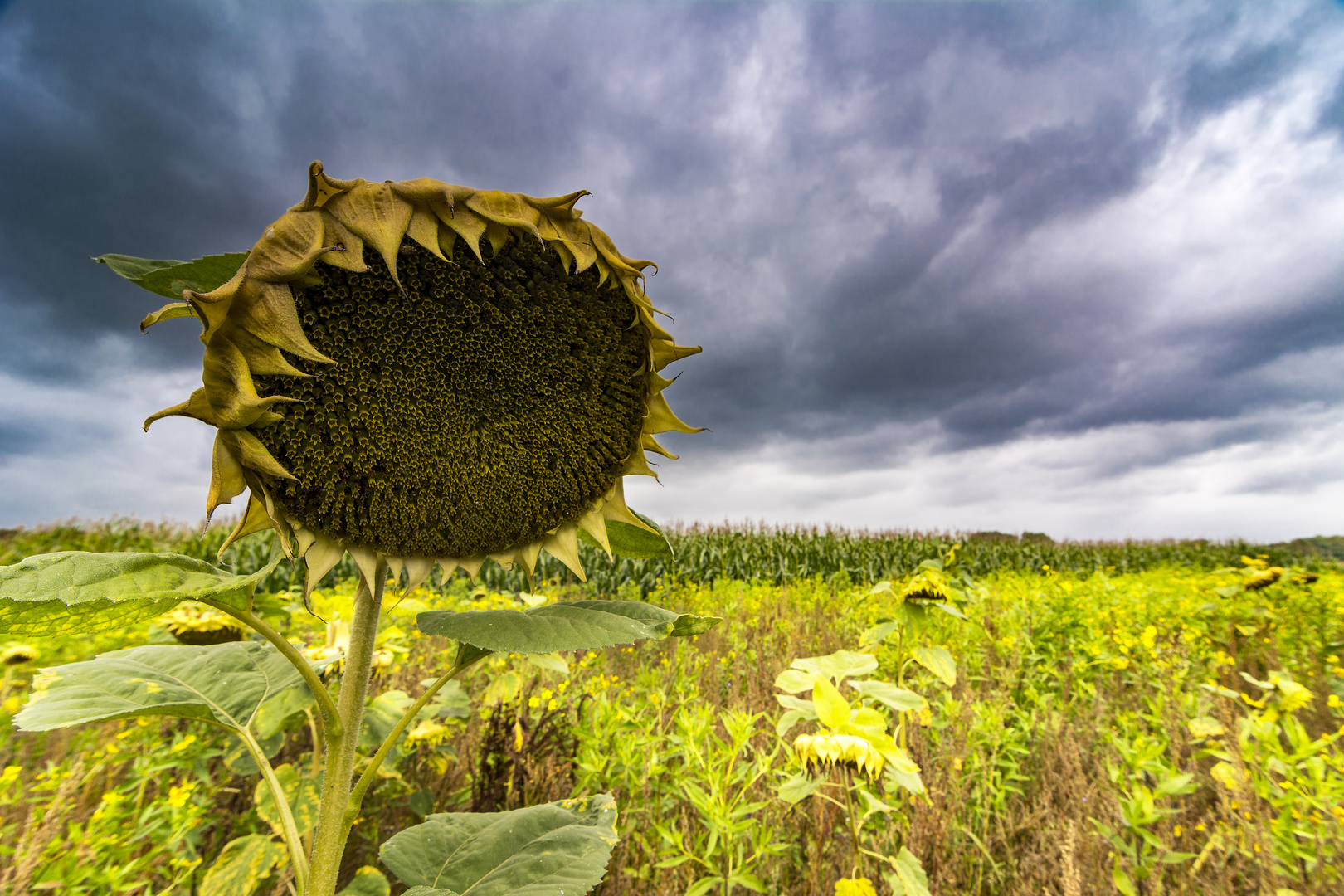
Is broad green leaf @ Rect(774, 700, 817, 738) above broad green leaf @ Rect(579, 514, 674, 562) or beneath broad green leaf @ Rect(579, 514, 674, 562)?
beneath

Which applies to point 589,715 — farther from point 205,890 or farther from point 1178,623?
point 1178,623

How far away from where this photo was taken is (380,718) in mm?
2006

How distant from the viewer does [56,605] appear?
777mm

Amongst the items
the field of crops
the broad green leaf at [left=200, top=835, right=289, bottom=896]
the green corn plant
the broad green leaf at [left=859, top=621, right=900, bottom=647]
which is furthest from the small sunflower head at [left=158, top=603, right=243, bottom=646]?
the broad green leaf at [left=859, top=621, right=900, bottom=647]

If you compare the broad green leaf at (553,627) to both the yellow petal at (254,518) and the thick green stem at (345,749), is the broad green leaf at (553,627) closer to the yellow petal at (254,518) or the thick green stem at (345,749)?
the thick green stem at (345,749)

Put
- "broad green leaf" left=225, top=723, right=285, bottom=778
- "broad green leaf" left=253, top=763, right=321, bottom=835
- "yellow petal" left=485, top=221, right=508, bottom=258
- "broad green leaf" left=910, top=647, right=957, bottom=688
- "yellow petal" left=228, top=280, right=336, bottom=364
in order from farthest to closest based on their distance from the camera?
"broad green leaf" left=910, top=647, right=957, bottom=688, "broad green leaf" left=225, top=723, right=285, bottom=778, "broad green leaf" left=253, top=763, right=321, bottom=835, "yellow petal" left=485, top=221, right=508, bottom=258, "yellow petal" left=228, top=280, right=336, bottom=364

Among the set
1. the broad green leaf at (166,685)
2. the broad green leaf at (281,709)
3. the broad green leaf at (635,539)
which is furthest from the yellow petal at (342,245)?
the broad green leaf at (281,709)

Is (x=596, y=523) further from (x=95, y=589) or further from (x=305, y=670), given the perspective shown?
(x=95, y=589)

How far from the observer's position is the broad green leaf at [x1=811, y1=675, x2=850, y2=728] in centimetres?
166

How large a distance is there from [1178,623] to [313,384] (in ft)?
22.5

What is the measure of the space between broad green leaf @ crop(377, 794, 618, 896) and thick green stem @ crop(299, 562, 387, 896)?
11cm

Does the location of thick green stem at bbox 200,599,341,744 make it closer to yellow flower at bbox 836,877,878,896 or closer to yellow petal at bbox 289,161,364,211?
yellow petal at bbox 289,161,364,211

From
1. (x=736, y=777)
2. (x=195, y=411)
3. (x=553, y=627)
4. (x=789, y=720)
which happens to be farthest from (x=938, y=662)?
(x=195, y=411)

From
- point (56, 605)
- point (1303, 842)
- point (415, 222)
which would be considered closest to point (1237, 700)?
point (1303, 842)
